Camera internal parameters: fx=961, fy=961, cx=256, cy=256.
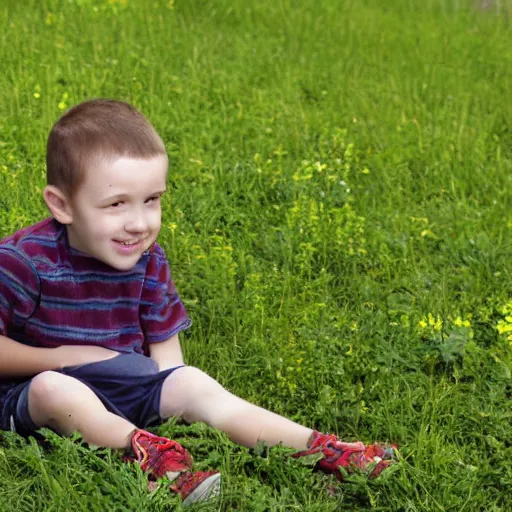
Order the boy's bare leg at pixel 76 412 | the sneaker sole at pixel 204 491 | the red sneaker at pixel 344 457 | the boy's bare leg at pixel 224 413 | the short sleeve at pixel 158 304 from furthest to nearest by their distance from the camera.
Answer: the short sleeve at pixel 158 304 < the boy's bare leg at pixel 224 413 < the red sneaker at pixel 344 457 < the boy's bare leg at pixel 76 412 < the sneaker sole at pixel 204 491

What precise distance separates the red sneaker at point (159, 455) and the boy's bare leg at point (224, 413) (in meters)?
0.28

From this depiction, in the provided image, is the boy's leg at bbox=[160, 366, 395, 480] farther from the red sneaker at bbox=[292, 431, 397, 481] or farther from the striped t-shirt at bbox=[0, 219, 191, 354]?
the striped t-shirt at bbox=[0, 219, 191, 354]

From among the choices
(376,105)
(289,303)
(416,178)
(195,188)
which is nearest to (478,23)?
(376,105)

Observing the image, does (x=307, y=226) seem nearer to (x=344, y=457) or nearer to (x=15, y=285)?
(x=344, y=457)

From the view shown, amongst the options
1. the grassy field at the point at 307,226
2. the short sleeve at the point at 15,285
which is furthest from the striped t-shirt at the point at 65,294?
the grassy field at the point at 307,226

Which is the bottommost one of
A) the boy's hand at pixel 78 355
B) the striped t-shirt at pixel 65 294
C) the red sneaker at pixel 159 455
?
the red sneaker at pixel 159 455

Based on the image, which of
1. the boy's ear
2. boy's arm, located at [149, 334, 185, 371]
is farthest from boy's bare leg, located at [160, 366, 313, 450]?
the boy's ear

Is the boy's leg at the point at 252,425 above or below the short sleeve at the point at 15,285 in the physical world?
below

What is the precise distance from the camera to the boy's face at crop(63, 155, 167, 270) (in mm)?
3295

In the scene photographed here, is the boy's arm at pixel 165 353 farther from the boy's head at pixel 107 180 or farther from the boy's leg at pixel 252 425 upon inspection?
the boy's head at pixel 107 180

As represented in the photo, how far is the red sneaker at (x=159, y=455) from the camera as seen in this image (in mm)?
3137

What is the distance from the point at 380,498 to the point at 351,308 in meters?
1.39

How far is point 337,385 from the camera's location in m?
4.00

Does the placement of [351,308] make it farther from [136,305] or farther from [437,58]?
[437,58]
